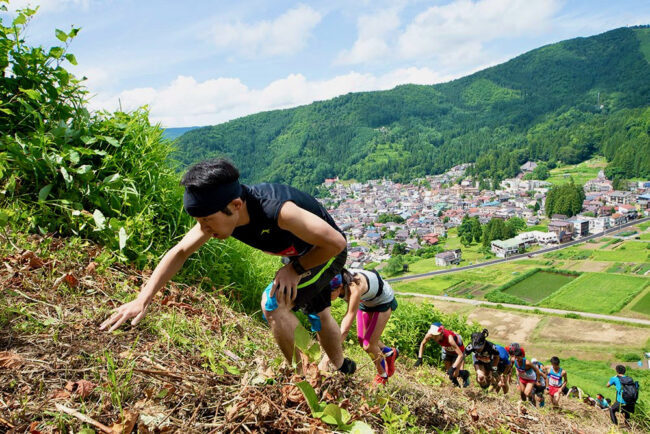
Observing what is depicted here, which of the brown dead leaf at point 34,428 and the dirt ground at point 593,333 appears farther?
the dirt ground at point 593,333

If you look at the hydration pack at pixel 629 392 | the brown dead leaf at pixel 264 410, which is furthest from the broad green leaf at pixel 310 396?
the hydration pack at pixel 629 392

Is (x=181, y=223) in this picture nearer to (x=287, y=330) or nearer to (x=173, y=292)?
(x=173, y=292)

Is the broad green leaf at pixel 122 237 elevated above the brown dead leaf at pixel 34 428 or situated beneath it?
elevated above

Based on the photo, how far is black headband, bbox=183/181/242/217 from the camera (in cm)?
204

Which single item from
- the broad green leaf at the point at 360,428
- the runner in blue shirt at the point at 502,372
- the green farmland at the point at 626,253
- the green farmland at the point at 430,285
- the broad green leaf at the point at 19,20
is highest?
the broad green leaf at the point at 19,20

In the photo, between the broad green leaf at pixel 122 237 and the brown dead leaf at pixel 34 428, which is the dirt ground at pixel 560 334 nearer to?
the broad green leaf at pixel 122 237

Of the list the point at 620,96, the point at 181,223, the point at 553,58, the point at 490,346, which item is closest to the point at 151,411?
the point at 181,223

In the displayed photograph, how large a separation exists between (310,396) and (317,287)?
40.3 inches

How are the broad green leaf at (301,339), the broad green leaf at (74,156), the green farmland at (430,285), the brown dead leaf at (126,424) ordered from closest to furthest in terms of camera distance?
the brown dead leaf at (126,424)
the broad green leaf at (301,339)
the broad green leaf at (74,156)
the green farmland at (430,285)

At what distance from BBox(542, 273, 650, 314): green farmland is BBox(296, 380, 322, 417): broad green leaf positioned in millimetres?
51544

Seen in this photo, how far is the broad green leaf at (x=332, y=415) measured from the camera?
5.50 ft

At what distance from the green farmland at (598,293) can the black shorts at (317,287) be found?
50661 mm

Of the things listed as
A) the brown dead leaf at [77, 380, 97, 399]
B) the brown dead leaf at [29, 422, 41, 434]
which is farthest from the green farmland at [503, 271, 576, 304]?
the brown dead leaf at [29, 422, 41, 434]

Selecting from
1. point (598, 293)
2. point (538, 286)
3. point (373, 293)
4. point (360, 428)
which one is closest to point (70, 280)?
point (360, 428)
